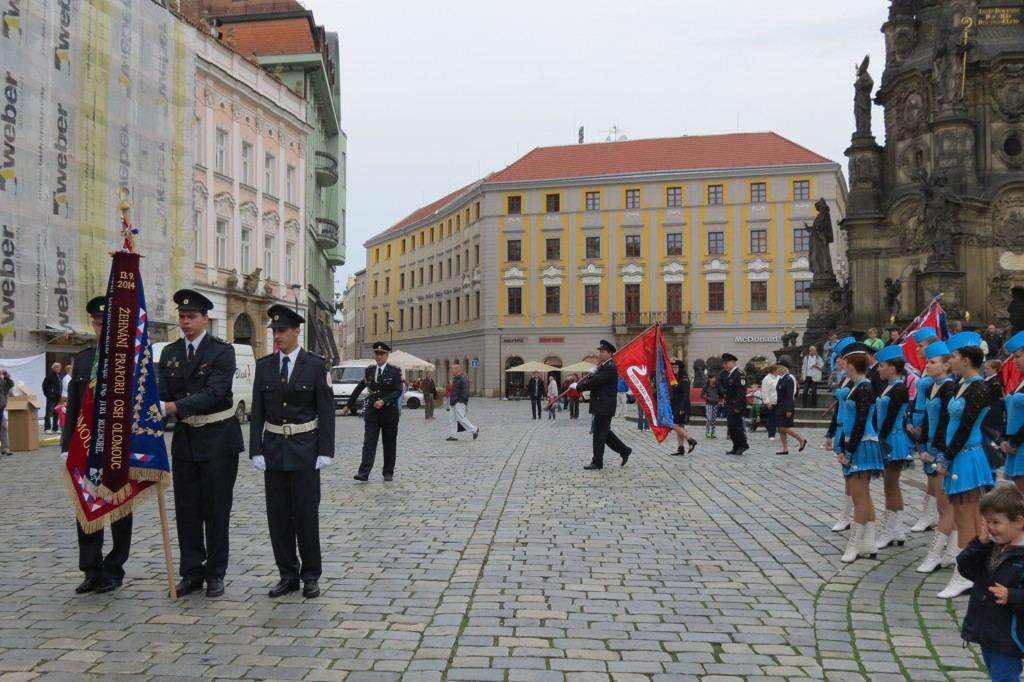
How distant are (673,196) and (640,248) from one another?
424cm

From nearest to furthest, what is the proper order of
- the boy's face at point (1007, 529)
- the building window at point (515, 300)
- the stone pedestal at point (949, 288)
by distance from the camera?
1. the boy's face at point (1007, 529)
2. the stone pedestal at point (949, 288)
3. the building window at point (515, 300)

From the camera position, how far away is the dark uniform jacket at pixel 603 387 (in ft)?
48.0

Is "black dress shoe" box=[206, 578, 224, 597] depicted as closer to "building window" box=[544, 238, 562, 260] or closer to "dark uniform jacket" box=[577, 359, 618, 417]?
"dark uniform jacket" box=[577, 359, 618, 417]

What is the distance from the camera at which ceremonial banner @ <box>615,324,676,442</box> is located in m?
16.8

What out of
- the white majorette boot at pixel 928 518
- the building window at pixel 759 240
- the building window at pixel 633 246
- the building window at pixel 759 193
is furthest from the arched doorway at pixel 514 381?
the white majorette boot at pixel 928 518

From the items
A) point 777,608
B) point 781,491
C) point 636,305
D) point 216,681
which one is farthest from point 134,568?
point 636,305

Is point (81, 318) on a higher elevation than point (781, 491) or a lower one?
higher

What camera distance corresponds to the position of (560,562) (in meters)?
7.57

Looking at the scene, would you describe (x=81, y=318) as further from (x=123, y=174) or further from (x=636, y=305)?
(x=636, y=305)

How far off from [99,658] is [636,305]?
2510 inches

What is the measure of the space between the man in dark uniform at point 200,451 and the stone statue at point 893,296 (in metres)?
24.8

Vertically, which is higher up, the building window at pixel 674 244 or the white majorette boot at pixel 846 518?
the building window at pixel 674 244

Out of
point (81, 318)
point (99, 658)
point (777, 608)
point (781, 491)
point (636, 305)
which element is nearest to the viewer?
point (99, 658)

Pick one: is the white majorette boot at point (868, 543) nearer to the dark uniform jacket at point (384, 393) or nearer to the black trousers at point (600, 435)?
the black trousers at point (600, 435)
